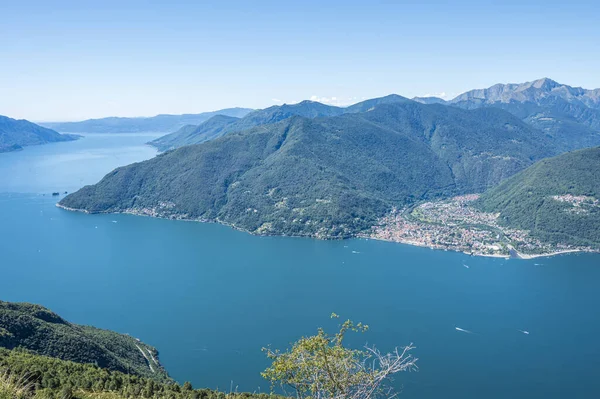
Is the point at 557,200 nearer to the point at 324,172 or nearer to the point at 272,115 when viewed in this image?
the point at 324,172

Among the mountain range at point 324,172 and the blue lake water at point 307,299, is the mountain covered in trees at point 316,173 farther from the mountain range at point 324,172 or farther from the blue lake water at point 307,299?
the blue lake water at point 307,299

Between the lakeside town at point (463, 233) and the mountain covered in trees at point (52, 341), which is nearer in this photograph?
the mountain covered in trees at point (52, 341)

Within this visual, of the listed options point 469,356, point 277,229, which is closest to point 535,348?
point 469,356

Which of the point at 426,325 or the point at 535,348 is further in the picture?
the point at 426,325

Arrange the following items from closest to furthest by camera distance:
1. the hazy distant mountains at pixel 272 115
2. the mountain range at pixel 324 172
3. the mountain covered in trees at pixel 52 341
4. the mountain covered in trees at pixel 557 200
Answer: the mountain covered in trees at pixel 52 341 < the mountain covered in trees at pixel 557 200 < the mountain range at pixel 324 172 < the hazy distant mountains at pixel 272 115

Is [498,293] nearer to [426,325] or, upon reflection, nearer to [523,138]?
[426,325]

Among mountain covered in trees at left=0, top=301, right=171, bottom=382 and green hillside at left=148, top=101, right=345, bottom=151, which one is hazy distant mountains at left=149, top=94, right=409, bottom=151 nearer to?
green hillside at left=148, top=101, right=345, bottom=151

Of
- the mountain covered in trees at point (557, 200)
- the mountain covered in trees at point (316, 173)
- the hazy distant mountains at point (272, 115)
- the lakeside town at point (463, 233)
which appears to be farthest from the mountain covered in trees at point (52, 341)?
the hazy distant mountains at point (272, 115)
